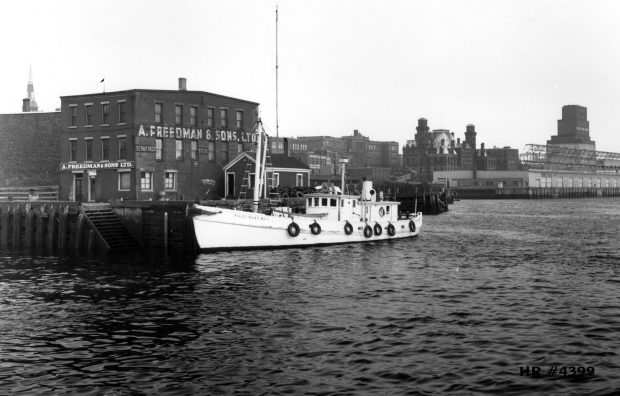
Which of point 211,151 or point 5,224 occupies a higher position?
point 211,151

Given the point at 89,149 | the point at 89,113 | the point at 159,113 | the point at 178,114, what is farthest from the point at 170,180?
the point at 89,113

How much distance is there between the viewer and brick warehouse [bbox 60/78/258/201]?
173 feet

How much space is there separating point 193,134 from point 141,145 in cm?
574

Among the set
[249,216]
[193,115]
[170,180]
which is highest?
[193,115]

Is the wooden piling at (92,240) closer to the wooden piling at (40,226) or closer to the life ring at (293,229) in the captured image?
the wooden piling at (40,226)

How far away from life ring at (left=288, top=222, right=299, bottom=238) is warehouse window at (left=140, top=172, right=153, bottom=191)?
18.3m

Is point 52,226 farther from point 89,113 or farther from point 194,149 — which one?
point 194,149

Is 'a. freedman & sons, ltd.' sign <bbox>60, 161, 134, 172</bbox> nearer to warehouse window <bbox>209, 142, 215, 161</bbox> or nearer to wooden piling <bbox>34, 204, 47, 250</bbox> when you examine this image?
warehouse window <bbox>209, 142, 215, 161</bbox>

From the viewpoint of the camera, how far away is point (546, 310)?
22016mm

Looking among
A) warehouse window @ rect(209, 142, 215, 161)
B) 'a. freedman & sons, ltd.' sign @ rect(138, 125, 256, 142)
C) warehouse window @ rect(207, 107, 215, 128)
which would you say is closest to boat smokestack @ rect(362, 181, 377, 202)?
warehouse window @ rect(209, 142, 215, 161)

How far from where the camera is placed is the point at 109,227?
1597 inches

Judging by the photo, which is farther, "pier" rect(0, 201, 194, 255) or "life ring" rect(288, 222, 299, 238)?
"life ring" rect(288, 222, 299, 238)

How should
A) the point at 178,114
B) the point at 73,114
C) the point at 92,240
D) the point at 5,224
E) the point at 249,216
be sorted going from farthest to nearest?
1. the point at 73,114
2. the point at 178,114
3. the point at 5,224
4. the point at 92,240
5. the point at 249,216

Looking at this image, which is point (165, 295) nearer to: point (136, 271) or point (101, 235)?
point (136, 271)
